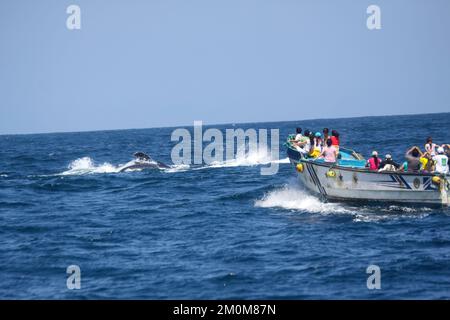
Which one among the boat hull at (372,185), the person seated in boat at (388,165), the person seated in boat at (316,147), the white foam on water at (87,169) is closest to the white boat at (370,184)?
the boat hull at (372,185)

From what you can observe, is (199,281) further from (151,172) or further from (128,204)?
(151,172)

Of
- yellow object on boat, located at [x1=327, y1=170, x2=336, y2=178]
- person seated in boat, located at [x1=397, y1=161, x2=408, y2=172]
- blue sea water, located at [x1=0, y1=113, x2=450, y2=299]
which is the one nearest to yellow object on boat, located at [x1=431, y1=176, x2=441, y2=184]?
blue sea water, located at [x1=0, y1=113, x2=450, y2=299]

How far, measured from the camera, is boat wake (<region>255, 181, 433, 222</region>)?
22297 mm

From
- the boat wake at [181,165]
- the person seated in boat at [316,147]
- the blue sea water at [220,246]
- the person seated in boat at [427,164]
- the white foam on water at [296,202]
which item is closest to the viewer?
the blue sea water at [220,246]

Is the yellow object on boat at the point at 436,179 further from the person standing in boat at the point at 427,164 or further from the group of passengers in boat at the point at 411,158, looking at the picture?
the person standing in boat at the point at 427,164

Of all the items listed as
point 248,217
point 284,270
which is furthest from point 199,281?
point 248,217

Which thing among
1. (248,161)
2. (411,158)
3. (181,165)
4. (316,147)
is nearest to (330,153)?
(316,147)

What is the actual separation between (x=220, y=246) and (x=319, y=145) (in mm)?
9579

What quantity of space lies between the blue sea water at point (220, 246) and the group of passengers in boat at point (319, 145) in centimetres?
182

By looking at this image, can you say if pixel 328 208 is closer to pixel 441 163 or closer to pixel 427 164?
pixel 427 164

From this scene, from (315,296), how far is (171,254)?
17.9ft

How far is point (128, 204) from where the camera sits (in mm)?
28500

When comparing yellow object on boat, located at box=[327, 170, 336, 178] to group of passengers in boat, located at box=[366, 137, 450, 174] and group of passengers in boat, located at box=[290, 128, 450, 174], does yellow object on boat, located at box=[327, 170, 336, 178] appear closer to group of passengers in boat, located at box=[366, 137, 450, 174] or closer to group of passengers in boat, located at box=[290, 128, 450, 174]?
group of passengers in boat, located at box=[290, 128, 450, 174]

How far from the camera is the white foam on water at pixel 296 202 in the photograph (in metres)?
24.2
